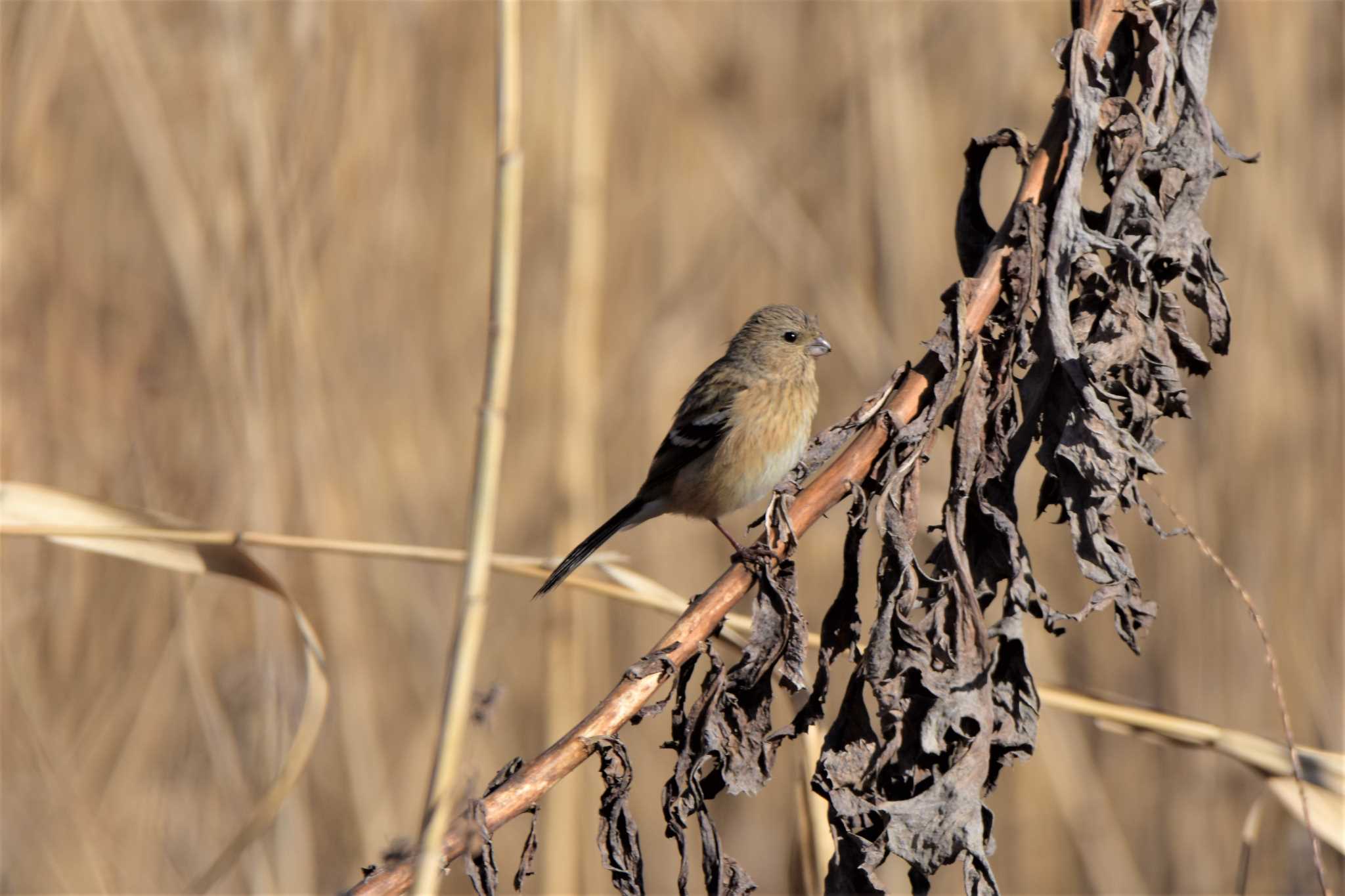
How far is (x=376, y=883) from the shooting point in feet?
3.94

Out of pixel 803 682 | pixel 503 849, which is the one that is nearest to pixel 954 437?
pixel 803 682

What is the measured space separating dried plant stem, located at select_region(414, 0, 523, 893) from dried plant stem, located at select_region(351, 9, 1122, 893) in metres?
0.10

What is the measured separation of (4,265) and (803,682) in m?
3.07

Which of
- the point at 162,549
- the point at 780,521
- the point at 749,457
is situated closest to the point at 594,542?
the point at 749,457

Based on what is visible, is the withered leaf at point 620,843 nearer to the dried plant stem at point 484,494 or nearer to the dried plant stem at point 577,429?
the dried plant stem at point 484,494

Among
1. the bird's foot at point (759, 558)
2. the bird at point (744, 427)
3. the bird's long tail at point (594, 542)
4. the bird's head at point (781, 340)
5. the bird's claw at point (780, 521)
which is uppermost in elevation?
the bird's head at point (781, 340)

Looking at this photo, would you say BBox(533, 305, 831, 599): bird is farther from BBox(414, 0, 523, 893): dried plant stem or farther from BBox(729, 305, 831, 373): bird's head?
BBox(414, 0, 523, 893): dried plant stem

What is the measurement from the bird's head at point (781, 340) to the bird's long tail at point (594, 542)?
612 mm

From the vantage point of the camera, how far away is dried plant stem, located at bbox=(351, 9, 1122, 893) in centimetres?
122

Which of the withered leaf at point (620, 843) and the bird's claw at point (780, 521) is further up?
the bird's claw at point (780, 521)

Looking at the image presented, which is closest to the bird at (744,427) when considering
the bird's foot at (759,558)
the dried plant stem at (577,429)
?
the dried plant stem at (577,429)

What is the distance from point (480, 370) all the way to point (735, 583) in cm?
351

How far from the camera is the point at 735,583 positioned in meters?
1.39

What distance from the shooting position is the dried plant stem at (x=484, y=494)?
1060 millimetres
